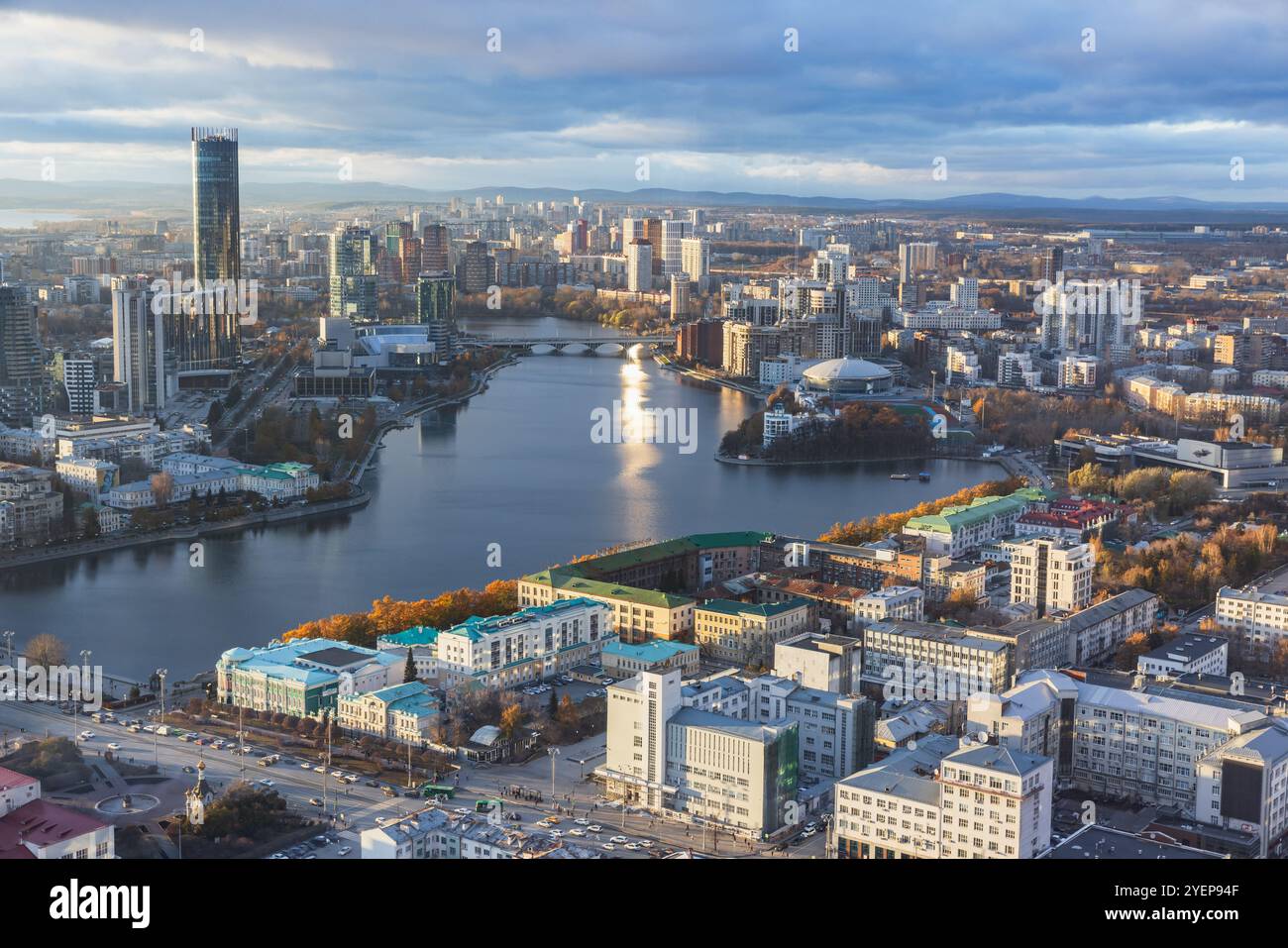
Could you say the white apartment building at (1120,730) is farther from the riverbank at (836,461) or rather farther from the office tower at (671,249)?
the office tower at (671,249)

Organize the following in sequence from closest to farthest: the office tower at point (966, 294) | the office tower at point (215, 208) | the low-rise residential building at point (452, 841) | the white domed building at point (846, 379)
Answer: the low-rise residential building at point (452, 841), the white domed building at point (846, 379), the office tower at point (215, 208), the office tower at point (966, 294)

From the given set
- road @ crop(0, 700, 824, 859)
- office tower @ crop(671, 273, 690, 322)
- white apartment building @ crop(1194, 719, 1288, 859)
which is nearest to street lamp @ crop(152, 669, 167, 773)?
road @ crop(0, 700, 824, 859)

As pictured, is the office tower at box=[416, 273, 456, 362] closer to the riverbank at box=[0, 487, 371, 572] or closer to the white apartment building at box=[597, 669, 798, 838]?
the riverbank at box=[0, 487, 371, 572]

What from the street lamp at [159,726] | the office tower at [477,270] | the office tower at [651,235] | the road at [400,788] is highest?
the office tower at [651,235]

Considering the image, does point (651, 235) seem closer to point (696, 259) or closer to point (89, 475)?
point (696, 259)

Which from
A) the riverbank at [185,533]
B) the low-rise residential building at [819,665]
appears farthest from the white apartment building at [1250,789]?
the riverbank at [185,533]

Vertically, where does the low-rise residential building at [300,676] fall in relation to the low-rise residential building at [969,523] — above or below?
below
